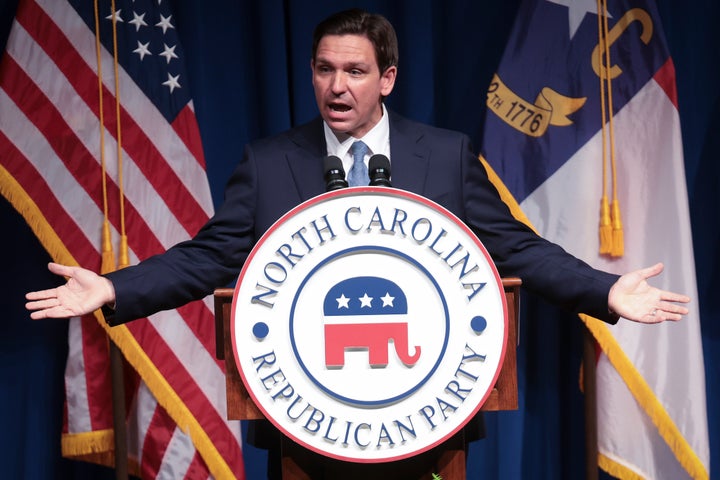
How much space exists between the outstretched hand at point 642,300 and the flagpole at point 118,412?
5.93 feet

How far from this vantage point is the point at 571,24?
3.22 meters

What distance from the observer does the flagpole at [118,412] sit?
10.1 ft

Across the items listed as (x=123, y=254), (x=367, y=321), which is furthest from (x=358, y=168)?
(x=123, y=254)

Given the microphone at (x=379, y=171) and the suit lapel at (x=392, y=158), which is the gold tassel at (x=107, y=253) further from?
the microphone at (x=379, y=171)

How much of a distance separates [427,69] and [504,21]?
0.37 meters

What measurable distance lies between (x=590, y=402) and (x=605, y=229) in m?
0.59

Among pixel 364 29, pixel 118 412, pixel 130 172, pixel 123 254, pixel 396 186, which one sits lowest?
pixel 118 412

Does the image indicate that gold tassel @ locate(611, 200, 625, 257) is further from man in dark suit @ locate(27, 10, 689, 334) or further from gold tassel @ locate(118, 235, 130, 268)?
gold tassel @ locate(118, 235, 130, 268)

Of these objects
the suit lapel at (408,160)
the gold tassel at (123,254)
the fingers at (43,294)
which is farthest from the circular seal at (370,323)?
the gold tassel at (123,254)

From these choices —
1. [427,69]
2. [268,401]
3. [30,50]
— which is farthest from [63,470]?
[268,401]

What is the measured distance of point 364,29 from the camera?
1.93 m

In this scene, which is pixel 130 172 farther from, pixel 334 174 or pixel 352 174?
pixel 334 174

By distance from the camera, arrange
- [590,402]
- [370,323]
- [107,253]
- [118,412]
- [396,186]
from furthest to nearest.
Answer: [590,402] → [118,412] → [107,253] → [396,186] → [370,323]

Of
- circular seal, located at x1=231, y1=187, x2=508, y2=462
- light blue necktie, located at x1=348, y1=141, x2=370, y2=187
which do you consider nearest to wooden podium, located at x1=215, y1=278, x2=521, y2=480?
circular seal, located at x1=231, y1=187, x2=508, y2=462
